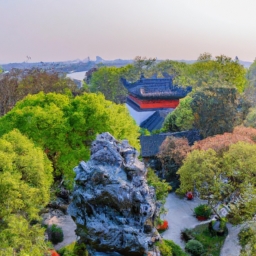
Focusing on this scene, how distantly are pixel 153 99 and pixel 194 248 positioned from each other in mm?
19131

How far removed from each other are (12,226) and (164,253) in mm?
5045

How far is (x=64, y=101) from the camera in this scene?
15453 millimetres

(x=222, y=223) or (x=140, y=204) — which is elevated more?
(x=140, y=204)

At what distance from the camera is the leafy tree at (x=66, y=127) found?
43.1 ft

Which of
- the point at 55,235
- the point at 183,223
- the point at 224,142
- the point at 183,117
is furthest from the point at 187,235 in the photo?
the point at 183,117

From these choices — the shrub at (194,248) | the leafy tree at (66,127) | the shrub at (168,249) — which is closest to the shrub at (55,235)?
the leafy tree at (66,127)

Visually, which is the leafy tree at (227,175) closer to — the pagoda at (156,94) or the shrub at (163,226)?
the shrub at (163,226)

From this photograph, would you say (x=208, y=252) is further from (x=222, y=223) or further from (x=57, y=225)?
(x=57, y=225)

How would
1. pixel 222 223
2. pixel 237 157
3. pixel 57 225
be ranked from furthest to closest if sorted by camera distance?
pixel 57 225 → pixel 222 223 → pixel 237 157

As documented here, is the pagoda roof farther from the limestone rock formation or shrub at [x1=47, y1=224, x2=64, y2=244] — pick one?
the limestone rock formation

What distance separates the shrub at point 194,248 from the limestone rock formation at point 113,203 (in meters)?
4.21

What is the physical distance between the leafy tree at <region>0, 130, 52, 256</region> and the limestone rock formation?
1535 mm

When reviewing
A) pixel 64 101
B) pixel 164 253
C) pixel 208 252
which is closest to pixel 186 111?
pixel 64 101

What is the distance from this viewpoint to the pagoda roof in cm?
2953
